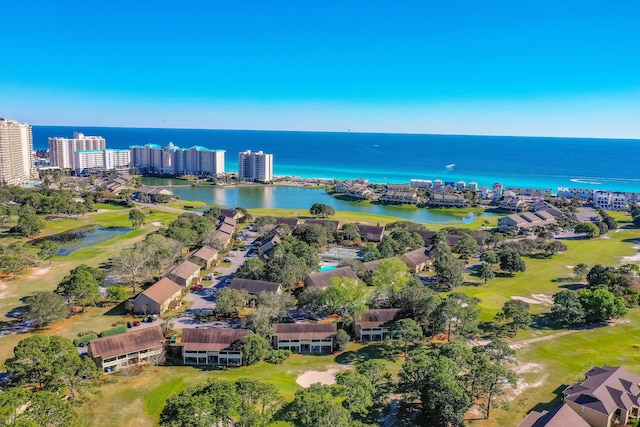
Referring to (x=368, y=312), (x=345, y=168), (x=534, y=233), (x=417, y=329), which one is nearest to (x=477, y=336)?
(x=417, y=329)

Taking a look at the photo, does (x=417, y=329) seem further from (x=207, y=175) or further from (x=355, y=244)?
(x=207, y=175)

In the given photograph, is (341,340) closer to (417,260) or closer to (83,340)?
(83,340)

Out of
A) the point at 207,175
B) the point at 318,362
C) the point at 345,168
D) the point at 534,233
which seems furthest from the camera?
the point at 345,168

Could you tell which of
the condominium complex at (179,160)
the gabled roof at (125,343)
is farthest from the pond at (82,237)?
the condominium complex at (179,160)

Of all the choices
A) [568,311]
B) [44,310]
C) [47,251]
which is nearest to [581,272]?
[568,311]

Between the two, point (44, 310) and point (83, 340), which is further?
point (44, 310)

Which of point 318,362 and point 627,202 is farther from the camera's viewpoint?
point 627,202

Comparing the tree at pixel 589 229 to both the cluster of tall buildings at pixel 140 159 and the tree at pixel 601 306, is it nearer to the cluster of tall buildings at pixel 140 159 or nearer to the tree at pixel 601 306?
the tree at pixel 601 306
